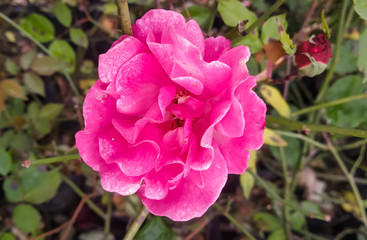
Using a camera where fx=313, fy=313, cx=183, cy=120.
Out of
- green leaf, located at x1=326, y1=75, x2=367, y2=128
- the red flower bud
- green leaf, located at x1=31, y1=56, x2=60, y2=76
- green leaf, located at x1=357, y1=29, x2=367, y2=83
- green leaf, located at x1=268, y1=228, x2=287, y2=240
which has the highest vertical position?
the red flower bud

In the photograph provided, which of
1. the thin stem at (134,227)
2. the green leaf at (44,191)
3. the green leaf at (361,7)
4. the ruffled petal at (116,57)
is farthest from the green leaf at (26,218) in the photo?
the green leaf at (361,7)

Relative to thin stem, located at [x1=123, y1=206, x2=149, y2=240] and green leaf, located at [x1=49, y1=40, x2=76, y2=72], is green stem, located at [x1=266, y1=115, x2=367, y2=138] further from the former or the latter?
green leaf, located at [x1=49, y1=40, x2=76, y2=72]

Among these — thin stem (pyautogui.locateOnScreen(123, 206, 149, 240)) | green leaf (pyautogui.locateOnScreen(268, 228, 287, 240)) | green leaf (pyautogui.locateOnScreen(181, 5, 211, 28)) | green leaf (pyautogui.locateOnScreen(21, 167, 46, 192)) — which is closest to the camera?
thin stem (pyautogui.locateOnScreen(123, 206, 149, 240))

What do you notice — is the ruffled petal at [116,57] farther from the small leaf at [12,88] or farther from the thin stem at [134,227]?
the small leaf at [12,88]

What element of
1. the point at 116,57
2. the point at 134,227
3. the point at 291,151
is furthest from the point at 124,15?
the point at 291,151

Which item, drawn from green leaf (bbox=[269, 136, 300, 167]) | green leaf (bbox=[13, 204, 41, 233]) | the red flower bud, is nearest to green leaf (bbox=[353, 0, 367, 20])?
the red flower bud

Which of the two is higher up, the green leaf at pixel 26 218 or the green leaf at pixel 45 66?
the green leaf at pixel 45 66

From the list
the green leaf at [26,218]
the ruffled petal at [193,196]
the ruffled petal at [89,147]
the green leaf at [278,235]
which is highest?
A: the ruffled petal at [89,147]

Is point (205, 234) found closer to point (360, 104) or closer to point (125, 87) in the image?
point (360, 104)
